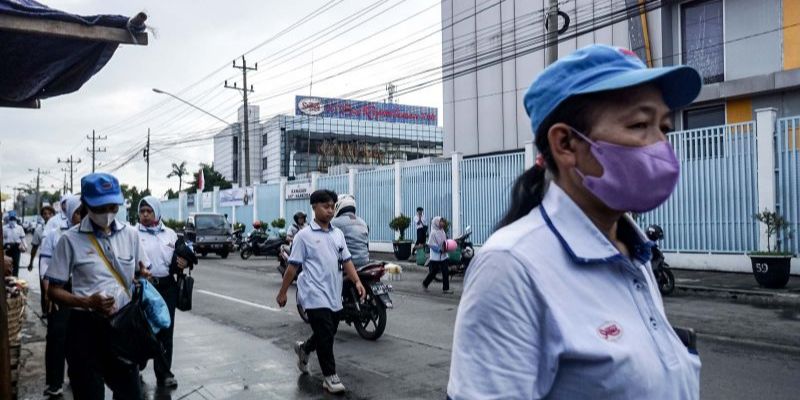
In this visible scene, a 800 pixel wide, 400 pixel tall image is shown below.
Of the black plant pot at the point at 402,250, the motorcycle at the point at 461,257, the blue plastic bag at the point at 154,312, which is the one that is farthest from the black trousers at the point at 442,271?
the blue plastic bag at the point at 154,312

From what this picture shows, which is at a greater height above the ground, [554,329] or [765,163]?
[765,163]

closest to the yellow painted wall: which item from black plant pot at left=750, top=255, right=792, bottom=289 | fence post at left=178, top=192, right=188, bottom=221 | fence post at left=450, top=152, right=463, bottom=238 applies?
black plant pot at left=750, top=255, right=792, bottom=289

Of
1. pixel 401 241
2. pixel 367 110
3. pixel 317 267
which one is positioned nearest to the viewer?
→ pixel 317 267

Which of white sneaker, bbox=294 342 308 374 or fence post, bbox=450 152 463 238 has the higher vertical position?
fence post, bbox=450 152 463 238

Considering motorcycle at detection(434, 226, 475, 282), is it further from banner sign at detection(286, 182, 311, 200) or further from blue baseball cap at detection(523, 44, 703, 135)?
banner sign at detection(286, 182, 311, 200)

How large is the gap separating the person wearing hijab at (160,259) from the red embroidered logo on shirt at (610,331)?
5552 millimetres

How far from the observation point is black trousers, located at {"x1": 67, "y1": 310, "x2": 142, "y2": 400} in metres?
3.88

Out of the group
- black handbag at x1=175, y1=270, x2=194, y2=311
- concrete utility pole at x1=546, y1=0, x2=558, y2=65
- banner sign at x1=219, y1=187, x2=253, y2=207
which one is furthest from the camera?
banner sign at x1=219, y1=187, x2=253, y2=207

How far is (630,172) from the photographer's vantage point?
58.7 inches

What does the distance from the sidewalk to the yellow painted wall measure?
7.50m

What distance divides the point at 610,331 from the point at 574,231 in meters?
0.23

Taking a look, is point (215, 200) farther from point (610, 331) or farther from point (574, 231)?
point (610, 331)

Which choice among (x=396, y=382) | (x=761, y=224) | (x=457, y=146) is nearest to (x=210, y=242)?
(x=457, y=146)

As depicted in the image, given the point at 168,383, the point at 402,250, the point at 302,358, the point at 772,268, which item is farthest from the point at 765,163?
the point at 168,383
